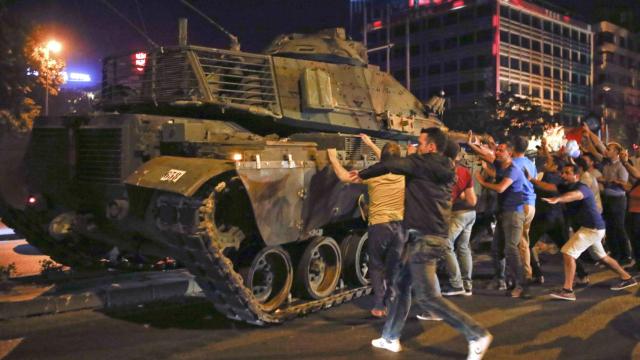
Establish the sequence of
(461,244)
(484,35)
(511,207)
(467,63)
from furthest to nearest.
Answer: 1. (467,63)
2. (484,35)
3. (461,244)
4. (511,207)

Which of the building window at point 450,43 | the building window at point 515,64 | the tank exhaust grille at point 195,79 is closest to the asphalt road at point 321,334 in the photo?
the tank exhaust grille at point 195,79

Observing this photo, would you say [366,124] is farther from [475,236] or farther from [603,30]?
[603,30]

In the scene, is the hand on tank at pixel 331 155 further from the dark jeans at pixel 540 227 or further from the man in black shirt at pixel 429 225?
the dark jeans at pixel 540 227

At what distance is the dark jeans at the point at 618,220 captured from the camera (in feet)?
38.0

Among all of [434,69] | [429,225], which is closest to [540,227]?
[429,225]

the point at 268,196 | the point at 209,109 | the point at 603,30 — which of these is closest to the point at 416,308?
the point at 268,196

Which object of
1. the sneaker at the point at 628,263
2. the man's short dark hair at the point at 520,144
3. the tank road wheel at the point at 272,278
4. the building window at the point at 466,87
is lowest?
the sneaker at the point at 628,263

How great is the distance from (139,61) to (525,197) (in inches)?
222

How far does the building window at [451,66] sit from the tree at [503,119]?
25.8m

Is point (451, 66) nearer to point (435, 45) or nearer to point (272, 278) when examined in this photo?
point (435, 45)

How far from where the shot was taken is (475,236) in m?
12.4

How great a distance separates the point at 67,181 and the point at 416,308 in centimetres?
448

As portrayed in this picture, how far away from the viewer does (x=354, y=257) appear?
9102 mm

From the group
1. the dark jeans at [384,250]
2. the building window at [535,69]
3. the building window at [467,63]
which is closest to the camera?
the dark jeans at [384,250]
